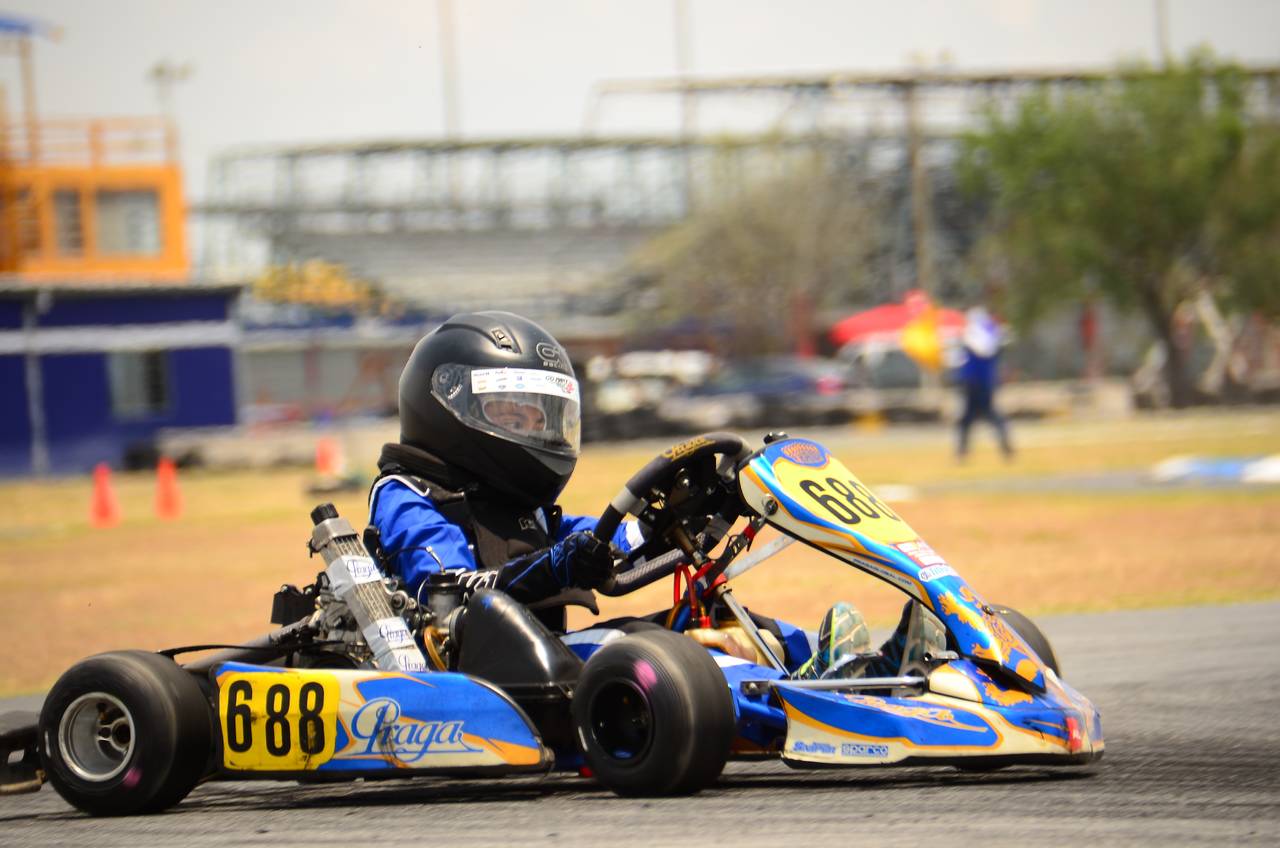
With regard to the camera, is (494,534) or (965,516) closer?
(494,534)

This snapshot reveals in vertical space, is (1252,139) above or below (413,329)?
above

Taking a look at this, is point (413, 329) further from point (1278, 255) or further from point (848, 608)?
point (848, 608)

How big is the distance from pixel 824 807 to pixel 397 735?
118 centimetres

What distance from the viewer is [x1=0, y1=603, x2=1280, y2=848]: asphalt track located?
3.93 metres

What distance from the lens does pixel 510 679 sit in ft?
15.6

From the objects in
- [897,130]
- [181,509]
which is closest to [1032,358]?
[897,130]

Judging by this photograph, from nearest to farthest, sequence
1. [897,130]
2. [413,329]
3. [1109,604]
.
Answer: [1109,604] → [413,329] → [897,130]

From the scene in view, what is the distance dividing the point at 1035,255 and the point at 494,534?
3276cm

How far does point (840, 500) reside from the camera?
4.86 meters

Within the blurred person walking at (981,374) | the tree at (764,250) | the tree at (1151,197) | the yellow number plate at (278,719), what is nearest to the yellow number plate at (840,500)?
the yellow number plate at (278,719)

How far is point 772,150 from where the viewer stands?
170 feet

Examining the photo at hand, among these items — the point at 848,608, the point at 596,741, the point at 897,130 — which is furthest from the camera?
the point at 897,130

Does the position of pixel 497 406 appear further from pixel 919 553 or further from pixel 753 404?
pixel 753 404

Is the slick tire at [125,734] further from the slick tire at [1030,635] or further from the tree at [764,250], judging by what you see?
the tree at [764,250]
